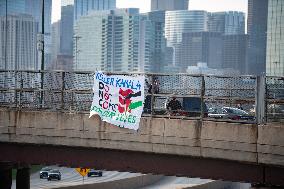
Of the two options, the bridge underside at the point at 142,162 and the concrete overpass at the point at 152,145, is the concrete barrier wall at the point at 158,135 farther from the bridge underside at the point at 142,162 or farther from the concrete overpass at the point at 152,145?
the bridge underside at the point at 142,162

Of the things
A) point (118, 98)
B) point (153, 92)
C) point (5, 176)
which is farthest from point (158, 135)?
point (5, 176)

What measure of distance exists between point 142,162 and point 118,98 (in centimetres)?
208

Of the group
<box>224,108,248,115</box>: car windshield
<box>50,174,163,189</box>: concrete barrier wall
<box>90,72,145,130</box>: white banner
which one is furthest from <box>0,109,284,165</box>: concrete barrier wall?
<box>50,174,163,189</box>: concrete barrier wall

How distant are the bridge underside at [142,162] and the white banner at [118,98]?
993mm

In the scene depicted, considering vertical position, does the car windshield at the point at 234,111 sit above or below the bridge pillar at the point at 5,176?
above

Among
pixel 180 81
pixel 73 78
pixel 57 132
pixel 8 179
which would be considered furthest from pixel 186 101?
pixel 8 179

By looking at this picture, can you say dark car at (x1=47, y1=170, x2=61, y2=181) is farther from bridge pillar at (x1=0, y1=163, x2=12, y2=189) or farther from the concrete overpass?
the concrete overpass

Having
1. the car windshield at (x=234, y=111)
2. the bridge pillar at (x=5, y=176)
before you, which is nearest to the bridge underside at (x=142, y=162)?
the bridge pillar at (x=5, y=176)

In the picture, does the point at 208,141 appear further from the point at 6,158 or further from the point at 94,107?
the point at 6,158

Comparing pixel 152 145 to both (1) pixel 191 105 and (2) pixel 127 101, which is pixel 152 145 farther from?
(1) pixel 191 105

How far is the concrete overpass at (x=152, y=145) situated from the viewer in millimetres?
15789

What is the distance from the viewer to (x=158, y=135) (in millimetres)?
16969

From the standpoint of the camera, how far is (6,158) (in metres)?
19.5

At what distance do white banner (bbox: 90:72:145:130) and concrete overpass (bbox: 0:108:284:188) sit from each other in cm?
31
